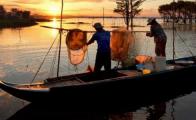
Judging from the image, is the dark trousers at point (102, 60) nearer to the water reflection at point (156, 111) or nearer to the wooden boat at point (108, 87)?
the wooden boat at point (108, 87)

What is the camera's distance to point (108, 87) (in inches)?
420

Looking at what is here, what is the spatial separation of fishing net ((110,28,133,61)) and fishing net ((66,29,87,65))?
4.48ft

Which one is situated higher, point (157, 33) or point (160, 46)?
point (157, 33)

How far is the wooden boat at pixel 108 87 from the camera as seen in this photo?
389 inches

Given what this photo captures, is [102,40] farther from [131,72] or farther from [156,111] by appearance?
[156,111]

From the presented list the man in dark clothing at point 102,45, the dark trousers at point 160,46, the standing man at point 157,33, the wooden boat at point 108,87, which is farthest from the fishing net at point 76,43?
the dark trousers at point 160,46

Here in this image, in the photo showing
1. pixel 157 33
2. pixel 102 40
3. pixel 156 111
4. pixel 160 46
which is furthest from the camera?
pixel 160 46

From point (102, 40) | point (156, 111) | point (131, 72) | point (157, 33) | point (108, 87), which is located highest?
point (157, 33)

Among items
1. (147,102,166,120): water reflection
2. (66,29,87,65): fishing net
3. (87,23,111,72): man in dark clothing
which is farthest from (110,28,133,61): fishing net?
(147,102,166,120): water reflection

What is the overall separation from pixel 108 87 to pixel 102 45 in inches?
80.3

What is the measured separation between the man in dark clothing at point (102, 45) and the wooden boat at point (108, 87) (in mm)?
432

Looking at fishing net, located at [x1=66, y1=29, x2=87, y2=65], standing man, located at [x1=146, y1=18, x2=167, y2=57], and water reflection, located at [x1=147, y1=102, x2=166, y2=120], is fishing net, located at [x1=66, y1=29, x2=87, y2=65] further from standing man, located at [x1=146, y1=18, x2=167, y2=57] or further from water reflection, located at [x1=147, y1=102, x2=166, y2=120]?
water reflection, located at [x1=147, y1=102, x2=166, y2=120]

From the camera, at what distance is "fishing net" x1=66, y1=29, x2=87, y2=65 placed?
40.0 feet

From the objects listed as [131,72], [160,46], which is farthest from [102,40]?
[160,46]
